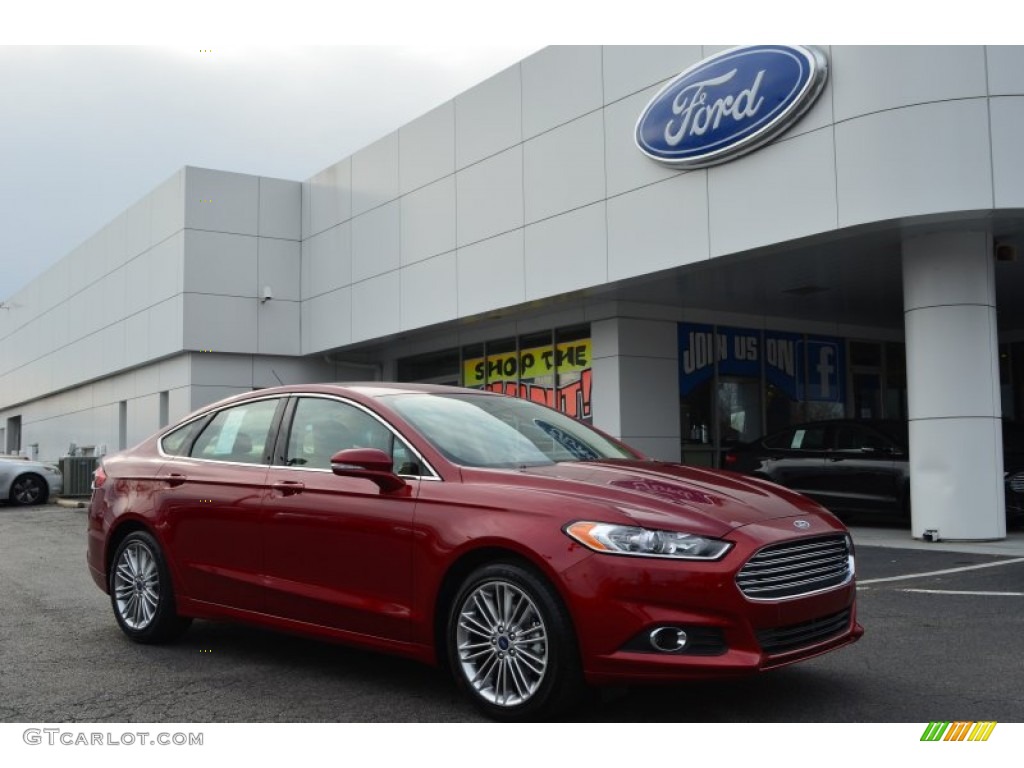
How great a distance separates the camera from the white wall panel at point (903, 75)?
37.2 ft

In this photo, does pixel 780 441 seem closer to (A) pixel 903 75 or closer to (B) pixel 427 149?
(A) pixel 903 75

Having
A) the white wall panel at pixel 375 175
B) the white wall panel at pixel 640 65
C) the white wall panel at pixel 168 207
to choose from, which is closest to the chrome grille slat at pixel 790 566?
the white wall panel at pixel 640 65

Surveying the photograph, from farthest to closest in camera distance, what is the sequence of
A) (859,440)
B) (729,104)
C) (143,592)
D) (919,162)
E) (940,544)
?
(859,440) < (729,104) < (940,544) < (919,162) < (143,592)

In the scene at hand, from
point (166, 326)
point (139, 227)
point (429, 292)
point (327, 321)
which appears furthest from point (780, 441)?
point (139, 227)

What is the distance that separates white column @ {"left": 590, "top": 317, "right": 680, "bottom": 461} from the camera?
17.5 m

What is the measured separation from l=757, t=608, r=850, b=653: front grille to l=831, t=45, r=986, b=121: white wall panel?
8.47 m

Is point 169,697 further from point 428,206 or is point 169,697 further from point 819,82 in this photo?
point 428,206

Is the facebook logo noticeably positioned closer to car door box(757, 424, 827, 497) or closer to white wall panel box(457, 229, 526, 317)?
car door box(757, 424, 827, 497)

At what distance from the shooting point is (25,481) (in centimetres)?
2242

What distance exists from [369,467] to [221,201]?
20543 mm

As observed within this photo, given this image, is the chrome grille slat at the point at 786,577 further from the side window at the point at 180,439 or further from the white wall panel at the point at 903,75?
the white wall panel at the point at 903,75

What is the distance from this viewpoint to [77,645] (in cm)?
645

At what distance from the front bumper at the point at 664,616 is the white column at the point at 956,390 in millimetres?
8937

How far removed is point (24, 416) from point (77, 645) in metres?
38.1
